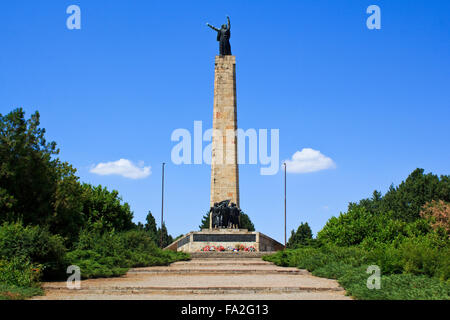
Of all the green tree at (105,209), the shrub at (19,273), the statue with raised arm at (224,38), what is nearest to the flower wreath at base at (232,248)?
the green tree at (105,209)

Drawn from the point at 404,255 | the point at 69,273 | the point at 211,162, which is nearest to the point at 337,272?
the point at 404,255

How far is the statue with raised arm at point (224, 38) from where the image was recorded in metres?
41.7

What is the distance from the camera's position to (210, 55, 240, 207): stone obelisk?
128 feet

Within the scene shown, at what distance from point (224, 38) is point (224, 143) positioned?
893cm

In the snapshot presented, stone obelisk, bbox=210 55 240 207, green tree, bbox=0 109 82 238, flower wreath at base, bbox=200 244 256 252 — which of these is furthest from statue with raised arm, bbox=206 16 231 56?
green tree, bbox=0 109 82 238

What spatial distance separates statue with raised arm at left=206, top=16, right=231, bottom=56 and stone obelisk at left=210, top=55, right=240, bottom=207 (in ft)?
6.81

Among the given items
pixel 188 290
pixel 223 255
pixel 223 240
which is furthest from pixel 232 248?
pixel 188 290

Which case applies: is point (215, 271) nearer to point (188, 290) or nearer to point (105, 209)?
point (188, 290)

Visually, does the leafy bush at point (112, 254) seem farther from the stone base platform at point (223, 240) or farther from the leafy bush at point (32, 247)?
the stone base platform at point (223, 240)
